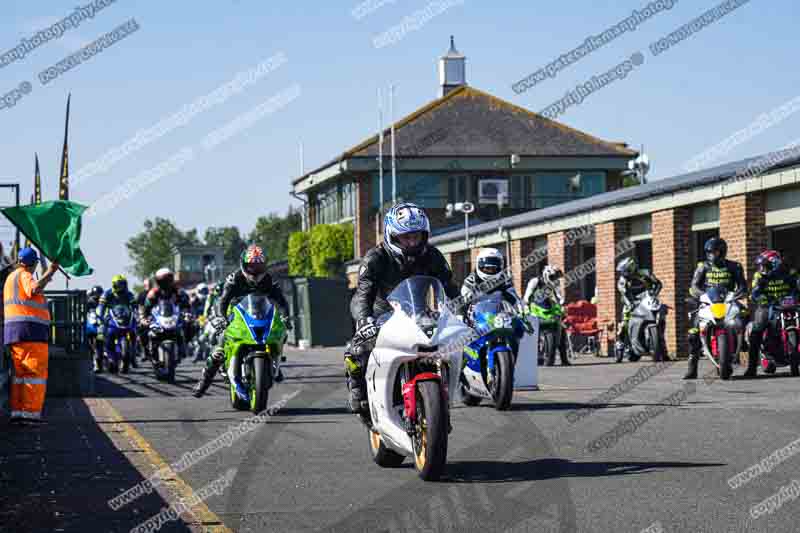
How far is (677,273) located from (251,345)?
15.0m

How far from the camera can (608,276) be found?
3148 cm

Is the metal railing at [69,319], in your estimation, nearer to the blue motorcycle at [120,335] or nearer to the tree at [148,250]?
the blue motorcycle at [120,335]

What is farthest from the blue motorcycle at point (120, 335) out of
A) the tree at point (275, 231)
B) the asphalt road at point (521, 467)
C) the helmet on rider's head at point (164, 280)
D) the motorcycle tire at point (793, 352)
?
the tree at point (275, 231)

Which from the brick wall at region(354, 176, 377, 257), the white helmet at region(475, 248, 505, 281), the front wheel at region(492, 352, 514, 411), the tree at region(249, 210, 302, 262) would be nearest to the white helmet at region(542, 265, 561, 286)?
the white helmet at region(475, 248, 505, 281)

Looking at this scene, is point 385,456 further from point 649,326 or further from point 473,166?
point 473,166

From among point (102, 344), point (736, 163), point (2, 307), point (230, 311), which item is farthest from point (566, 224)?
→ point (2, 307)

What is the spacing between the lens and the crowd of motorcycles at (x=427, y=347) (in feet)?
28.7

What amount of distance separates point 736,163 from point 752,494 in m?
20.9

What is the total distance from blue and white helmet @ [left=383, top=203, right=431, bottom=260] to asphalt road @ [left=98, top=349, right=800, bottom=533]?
1485mm

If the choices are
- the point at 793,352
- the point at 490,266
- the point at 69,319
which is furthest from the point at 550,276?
the point at 490,266

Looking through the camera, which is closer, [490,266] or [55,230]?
[55,230]

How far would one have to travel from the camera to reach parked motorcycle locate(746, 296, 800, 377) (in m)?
19.5

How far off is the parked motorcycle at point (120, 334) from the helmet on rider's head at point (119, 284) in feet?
1.07

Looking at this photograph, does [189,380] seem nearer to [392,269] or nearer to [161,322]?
[161,322]
